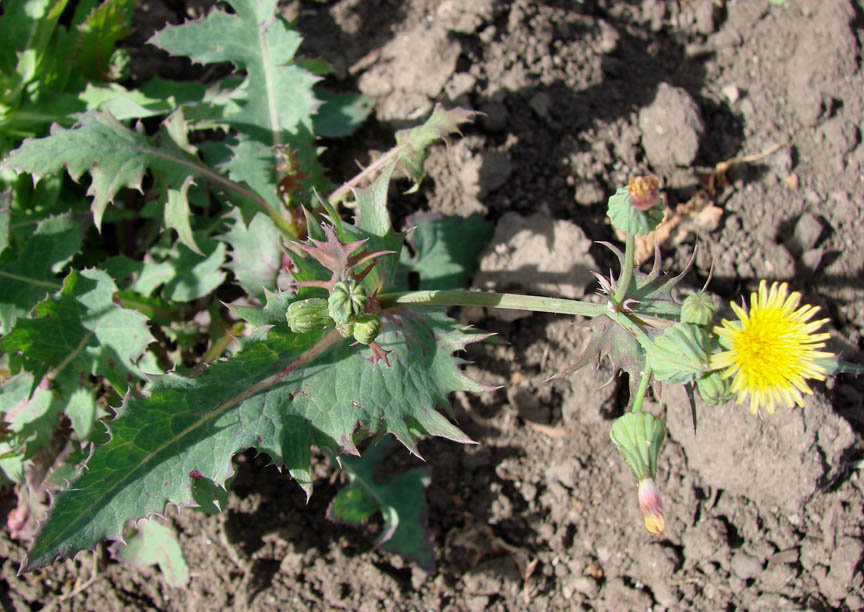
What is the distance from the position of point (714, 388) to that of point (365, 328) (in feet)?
4.11

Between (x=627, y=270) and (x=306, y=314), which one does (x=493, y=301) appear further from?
(x=306, y=314)

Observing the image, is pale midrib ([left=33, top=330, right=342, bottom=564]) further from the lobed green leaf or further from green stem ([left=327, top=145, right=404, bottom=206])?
green stem ([left=327, top=145, right=404, bottom=206])

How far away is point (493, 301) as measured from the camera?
2711 millimetres

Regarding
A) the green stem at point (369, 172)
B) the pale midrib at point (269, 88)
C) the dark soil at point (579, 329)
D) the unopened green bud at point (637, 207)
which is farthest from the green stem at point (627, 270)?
the pale midrib at point (269, 88)

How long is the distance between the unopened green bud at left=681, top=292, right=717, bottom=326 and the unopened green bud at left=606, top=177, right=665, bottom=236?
298mm

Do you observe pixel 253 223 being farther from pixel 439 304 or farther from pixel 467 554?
pixel 467 554

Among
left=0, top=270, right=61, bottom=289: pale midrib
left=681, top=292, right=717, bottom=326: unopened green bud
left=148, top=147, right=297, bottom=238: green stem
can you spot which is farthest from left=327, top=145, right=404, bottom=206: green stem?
left=681, top=292, right=717, bottom=326: unopened green bud

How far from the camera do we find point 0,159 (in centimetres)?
346

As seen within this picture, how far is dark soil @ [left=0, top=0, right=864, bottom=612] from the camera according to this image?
3334 mm

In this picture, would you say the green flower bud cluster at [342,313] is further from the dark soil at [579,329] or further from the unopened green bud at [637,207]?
the dark soil at [579,329]

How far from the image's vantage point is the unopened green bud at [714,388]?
7.72 feet

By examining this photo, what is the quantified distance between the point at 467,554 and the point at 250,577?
3.69 feet

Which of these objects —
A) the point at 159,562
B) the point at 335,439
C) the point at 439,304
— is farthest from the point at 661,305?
the point at 159,562

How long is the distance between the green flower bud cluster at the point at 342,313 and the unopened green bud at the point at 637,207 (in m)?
0.96
